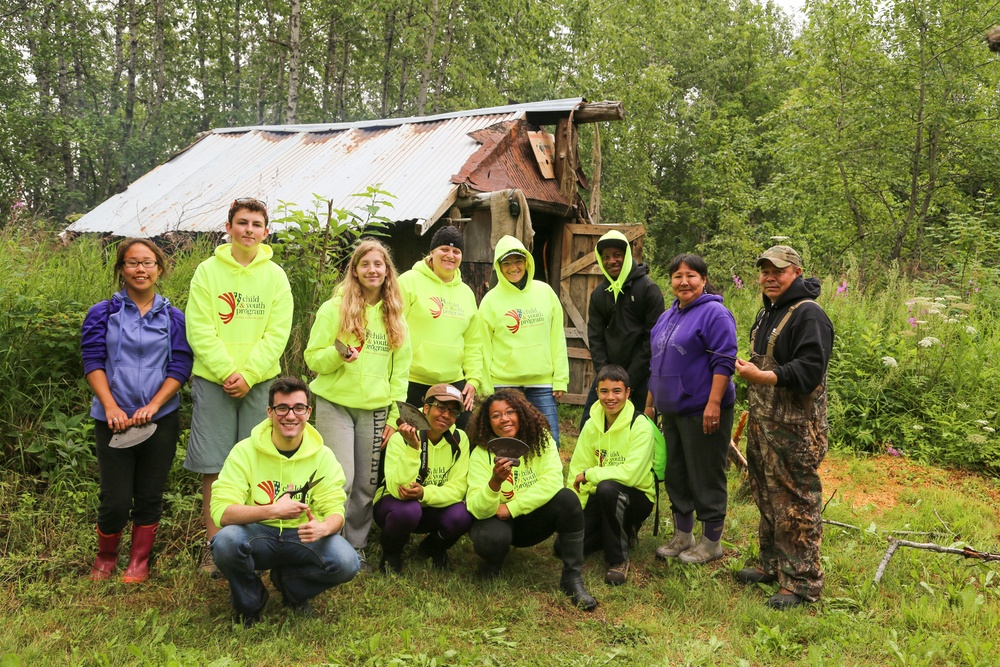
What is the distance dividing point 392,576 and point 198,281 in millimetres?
1981

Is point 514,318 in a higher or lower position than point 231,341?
higher

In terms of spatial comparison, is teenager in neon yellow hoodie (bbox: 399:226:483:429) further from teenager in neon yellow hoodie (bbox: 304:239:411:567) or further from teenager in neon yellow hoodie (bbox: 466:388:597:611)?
teenager in neon yellow hoodie (bbox: 466:388:597:611)

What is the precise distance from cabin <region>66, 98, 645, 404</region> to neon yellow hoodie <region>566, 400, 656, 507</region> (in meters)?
2.72

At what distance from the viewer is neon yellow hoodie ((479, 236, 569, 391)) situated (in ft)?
15.6

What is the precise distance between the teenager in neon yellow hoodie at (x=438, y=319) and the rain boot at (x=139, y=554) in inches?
65.0

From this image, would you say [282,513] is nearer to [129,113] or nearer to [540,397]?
[540,397]

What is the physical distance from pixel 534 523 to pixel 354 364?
1399mm

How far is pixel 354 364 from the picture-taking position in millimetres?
4043

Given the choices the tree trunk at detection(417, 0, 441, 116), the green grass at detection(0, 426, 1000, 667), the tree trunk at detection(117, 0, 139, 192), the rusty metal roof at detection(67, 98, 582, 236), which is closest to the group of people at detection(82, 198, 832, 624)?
the green grass at detection(0, 426, 1000, 667)

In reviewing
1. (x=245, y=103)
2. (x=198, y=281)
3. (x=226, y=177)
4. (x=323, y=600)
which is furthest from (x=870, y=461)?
(x=245, y=103)

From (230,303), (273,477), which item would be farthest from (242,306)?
(273,477)

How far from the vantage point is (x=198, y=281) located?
389 centimetres

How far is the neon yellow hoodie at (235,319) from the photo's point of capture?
3.84 m

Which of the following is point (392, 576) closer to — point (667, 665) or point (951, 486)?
point (667, 665)
